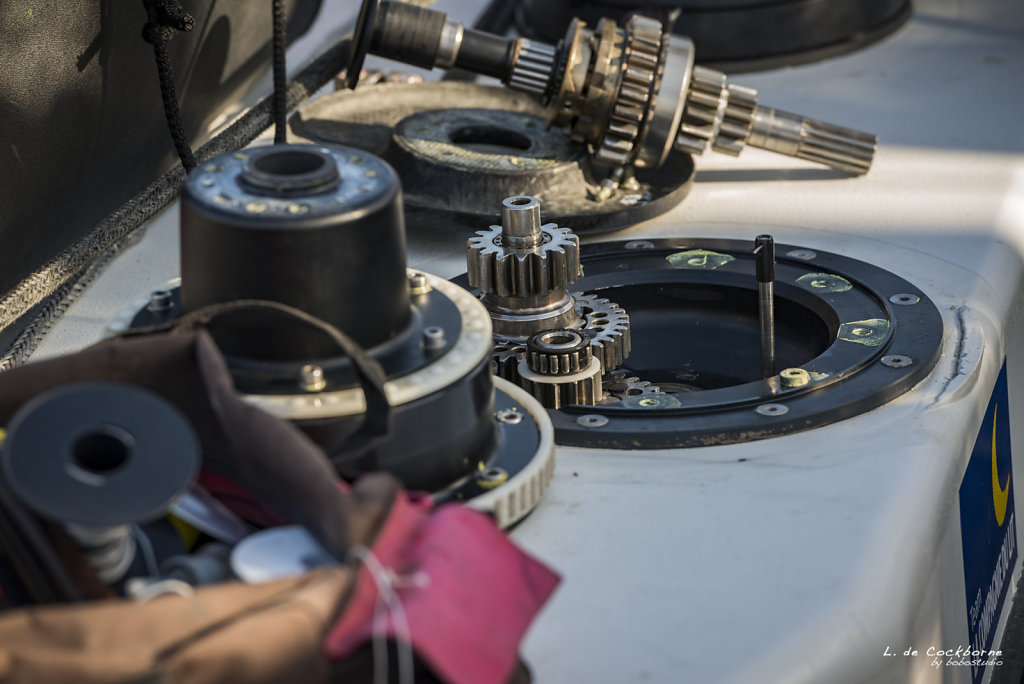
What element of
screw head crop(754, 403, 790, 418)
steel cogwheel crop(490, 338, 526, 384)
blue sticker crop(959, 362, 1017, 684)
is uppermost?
screw head crop(754, 403, 790, 418)

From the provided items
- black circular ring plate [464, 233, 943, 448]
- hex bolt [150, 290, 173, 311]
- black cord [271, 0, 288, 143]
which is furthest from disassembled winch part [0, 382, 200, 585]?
black cord [271, 0, 288, 143]

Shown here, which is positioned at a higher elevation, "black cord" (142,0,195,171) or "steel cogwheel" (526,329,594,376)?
"black cord" (142,0,195,171)

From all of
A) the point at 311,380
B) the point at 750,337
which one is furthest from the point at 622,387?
the point at 311,380

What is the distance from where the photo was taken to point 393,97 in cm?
137

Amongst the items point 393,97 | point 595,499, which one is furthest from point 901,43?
point 595,499

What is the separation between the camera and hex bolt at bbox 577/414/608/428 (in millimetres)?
825

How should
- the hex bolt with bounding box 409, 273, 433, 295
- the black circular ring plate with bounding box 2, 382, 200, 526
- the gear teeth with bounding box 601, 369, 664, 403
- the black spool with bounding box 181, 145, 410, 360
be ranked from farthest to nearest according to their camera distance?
the gear teeth with bounding box 601, 369, 664, 403 < the hex bolt with bounding box 409, 273, 433, 295 < the black spool with bounding box 181, 145, 410, 360 < the black circular ring plate with bounding box 2, 382, 200, 526

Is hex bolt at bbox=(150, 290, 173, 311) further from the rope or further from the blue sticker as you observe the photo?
the blue sticker

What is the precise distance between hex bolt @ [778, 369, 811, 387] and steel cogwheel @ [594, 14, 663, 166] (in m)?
0.34

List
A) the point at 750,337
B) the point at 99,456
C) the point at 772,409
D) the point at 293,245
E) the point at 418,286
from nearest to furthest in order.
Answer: the point at 99,456, the point at 293,245, the point at 418,286, the point at 772,409, the point at 750,337

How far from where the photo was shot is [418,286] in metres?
0.73

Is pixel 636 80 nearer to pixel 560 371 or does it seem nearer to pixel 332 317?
pixel 560 371

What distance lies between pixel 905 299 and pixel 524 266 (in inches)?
12.4

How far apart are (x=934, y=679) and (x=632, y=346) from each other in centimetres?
42
